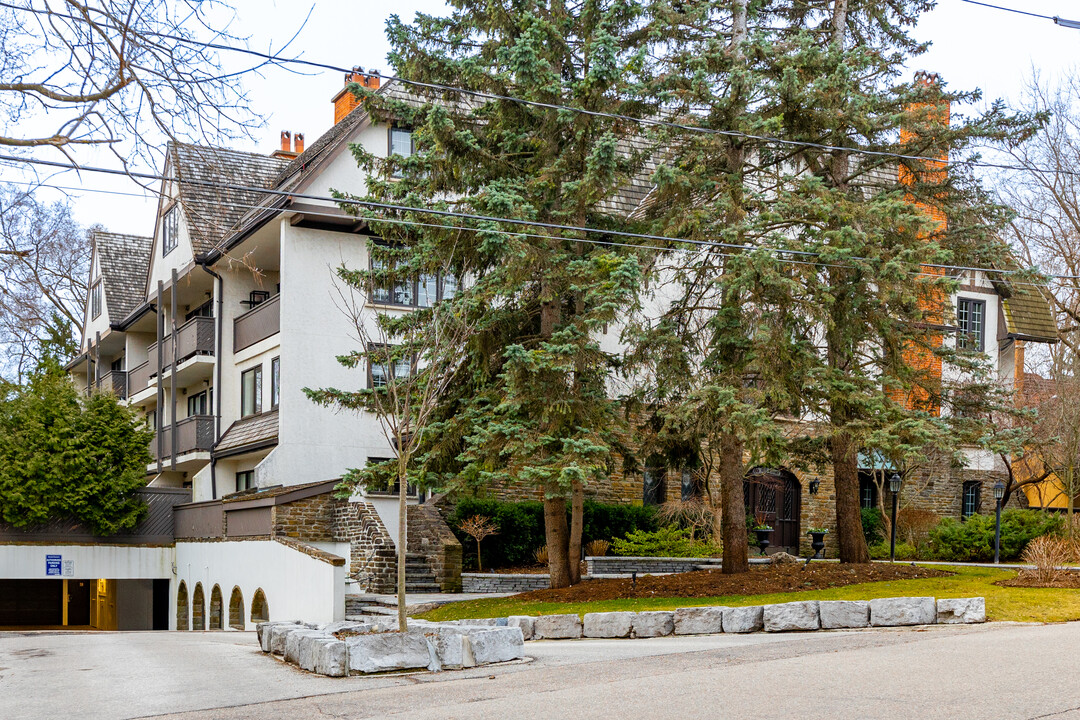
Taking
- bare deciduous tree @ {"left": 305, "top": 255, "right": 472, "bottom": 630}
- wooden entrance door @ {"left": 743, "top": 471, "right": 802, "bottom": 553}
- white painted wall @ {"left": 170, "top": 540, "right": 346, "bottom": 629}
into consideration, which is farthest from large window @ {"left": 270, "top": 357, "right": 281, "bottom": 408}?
wooden entrance door @ {"left": 743, "top": 471, "right": 802, "bottom": 553}

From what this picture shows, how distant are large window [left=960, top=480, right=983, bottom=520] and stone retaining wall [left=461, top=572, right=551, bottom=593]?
736 inches

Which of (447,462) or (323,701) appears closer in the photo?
(323,701)

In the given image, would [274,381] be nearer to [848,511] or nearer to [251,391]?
[251,391]

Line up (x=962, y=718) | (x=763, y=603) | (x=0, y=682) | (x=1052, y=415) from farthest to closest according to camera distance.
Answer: (x=1052, y=415) → (x=763, y=603) → (x=0, y=682) → (x=962, y=718)

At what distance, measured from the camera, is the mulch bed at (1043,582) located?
19.1 m

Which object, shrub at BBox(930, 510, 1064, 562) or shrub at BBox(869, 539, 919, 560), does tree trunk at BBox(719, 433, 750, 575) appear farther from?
shrub at BBox(930, 510, 1064, 562)

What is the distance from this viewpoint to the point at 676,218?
18812 mm

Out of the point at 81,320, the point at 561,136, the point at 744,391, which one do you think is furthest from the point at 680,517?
the point at 81,320

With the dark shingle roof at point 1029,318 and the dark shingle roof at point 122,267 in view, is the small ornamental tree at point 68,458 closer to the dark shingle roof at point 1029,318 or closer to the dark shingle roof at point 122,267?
the dark shingle roof at point 122,267

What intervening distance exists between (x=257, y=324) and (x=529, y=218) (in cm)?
1310

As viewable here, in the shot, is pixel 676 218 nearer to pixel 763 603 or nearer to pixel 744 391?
pixel 744 391

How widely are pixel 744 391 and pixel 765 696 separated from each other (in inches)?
356

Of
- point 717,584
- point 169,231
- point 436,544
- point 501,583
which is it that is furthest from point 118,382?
point 717,584

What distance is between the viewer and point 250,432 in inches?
1125
